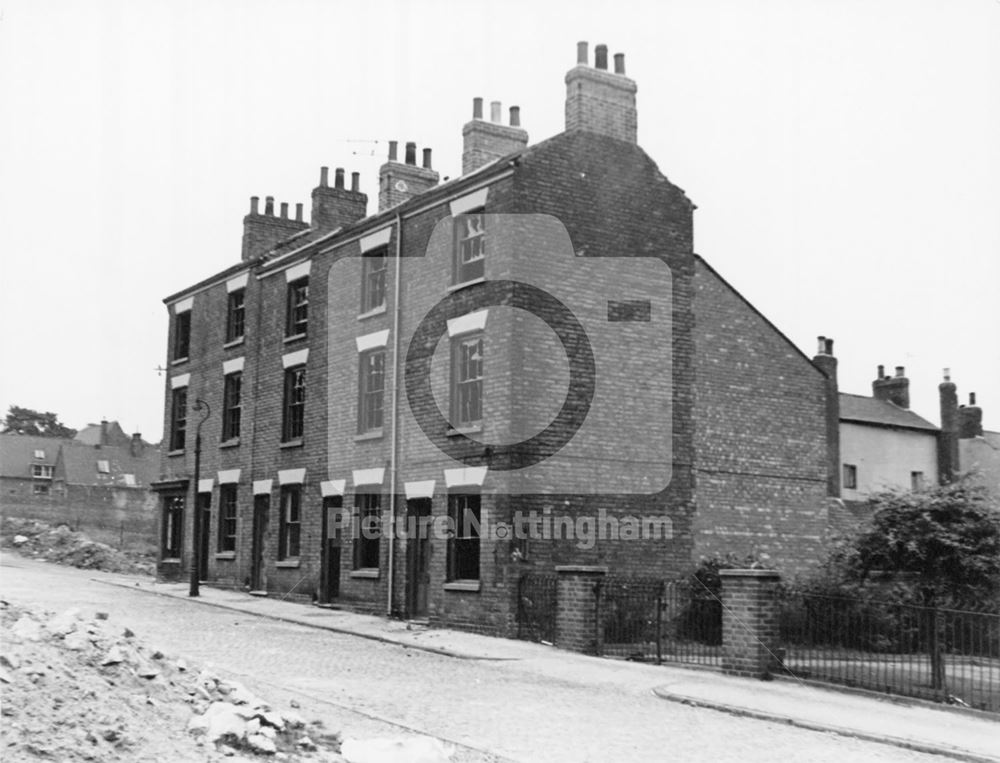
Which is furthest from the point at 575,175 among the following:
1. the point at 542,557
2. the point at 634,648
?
the point at 634,648

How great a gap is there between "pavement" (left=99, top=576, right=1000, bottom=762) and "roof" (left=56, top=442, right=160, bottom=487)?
225 ft

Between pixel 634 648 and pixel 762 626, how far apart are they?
12.6 feet

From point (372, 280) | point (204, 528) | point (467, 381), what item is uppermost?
point (372, 280)

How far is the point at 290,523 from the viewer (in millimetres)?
28000

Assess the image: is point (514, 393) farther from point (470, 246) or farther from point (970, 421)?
point (970, 421)

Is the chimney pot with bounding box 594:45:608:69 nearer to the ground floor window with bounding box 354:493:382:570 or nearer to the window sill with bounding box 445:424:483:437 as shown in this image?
the window sill with bounding box 445:424:483:437

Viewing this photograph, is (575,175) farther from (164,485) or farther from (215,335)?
(164,485)

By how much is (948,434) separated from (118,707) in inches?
1388

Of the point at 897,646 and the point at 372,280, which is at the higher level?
the point at 372,280

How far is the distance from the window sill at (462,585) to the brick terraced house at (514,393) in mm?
38

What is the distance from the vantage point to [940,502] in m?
16.1

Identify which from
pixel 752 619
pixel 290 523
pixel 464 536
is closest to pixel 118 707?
pixel 752 619

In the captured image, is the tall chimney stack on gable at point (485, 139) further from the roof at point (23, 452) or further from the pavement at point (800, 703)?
the roof at point (23, 452)

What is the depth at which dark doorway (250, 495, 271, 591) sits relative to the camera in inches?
1145
